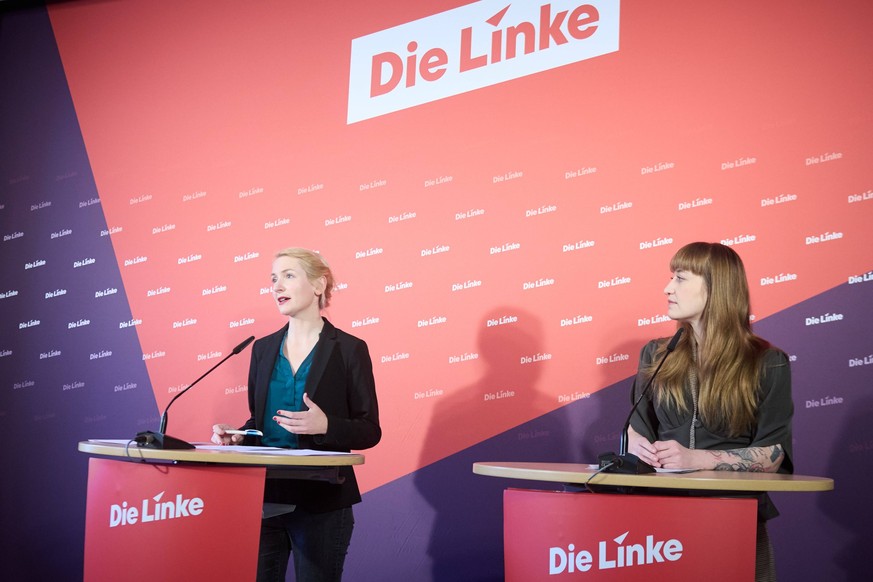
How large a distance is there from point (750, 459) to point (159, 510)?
157cm

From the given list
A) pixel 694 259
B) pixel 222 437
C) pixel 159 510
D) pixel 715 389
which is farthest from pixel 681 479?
pixel 222 437

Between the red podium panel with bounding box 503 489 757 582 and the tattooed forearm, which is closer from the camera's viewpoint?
the red podium panel with bounding box 503 489 757 582

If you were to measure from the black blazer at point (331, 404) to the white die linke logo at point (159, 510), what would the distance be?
1.23 ft

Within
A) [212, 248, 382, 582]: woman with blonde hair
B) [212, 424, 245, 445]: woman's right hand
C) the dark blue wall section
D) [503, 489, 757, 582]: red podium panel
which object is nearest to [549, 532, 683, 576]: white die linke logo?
[503, 489, 757, 582]: red podium panel

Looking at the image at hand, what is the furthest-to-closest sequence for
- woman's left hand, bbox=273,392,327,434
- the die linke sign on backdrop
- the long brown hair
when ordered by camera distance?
the die linke sign on backdrop < woman's left hand, bbox=273,392,327,434 < the long brown hair

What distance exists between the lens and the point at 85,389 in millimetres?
4848

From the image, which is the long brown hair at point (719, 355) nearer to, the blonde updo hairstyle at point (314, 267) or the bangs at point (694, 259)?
the bangs at point (694, 259)

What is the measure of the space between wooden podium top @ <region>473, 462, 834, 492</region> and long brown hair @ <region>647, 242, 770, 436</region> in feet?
1.19

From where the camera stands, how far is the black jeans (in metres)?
2.64

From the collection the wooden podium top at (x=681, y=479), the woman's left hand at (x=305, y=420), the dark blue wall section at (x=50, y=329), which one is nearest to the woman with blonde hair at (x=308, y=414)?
the woman's left hand at (x=305, y=420)

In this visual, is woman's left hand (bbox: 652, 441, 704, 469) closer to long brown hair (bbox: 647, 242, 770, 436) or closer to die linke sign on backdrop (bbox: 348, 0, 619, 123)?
long brown hair (bbox: 647, 242, 770, 436)

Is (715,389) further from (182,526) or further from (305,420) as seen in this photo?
(182,526)

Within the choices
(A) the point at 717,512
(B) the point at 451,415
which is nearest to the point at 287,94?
(B) the point at 451,415

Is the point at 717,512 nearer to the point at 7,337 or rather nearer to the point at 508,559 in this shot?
the point at 508,559
